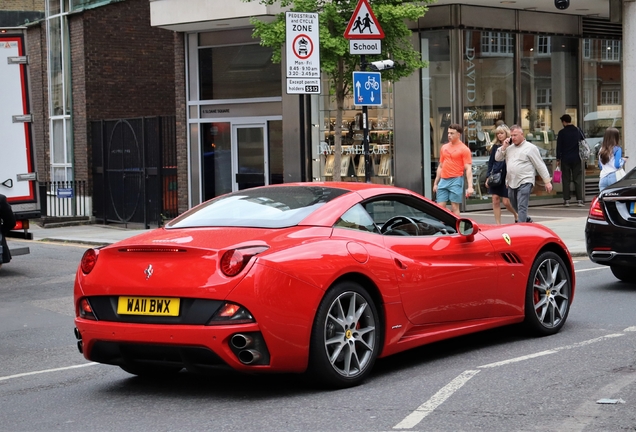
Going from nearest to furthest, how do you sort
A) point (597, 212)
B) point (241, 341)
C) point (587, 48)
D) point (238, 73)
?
point (241, 341) → point (597, 212) → point (238, 73) → point (587, 48)

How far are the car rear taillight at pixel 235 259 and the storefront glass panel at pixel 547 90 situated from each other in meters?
18.5

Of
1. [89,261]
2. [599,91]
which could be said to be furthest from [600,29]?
[89,261]

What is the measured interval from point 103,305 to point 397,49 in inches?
521

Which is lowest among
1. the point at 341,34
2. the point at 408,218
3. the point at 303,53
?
the point at 408,218

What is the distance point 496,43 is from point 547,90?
6.97ft

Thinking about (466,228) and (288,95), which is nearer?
(466,228)

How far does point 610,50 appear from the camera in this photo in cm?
2630

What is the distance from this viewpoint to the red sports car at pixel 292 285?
6.20 m

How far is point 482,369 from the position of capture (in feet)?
23.3

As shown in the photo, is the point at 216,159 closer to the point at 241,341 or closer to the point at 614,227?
the point at 614,227

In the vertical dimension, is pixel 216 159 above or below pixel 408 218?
above

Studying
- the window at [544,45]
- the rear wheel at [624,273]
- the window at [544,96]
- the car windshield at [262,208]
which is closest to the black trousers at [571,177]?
the window at [544,96]

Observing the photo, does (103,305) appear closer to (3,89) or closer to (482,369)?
(482,369)

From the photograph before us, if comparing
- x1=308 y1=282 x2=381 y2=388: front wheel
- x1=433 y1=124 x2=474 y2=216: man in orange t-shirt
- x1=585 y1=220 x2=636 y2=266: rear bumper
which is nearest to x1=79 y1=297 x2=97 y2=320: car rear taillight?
x1=308 y1=282 x2=381 y2=388: front wheel
